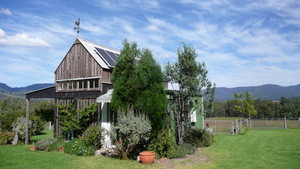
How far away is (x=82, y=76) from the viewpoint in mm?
16281

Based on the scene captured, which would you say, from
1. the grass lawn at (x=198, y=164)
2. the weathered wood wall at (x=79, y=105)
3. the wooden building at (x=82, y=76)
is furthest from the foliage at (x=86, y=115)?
the grass lawn at (x=198, y=164)

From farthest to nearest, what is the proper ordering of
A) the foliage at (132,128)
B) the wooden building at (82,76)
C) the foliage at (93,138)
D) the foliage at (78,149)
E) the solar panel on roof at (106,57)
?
the solar panel on roof at (106,57)
the wooden building at (82,76)
the foliage at (93,138)
the foliage at (78,149)
the foliage at (132,128)

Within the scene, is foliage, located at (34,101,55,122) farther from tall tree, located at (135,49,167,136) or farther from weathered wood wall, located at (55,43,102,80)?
tall tree, located at (135,49,167,136)

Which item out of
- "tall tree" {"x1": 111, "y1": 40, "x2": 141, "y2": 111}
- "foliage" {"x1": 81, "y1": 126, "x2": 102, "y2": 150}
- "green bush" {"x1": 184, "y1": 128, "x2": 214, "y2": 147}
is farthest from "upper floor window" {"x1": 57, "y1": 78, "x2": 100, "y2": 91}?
"green bush" {"x1": 184, "y1": 128, "x2": 214, "y2": 147}

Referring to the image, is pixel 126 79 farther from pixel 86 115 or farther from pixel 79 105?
pixel 79 105

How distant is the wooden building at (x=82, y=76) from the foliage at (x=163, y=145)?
5010mm

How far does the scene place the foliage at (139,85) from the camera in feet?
38.2

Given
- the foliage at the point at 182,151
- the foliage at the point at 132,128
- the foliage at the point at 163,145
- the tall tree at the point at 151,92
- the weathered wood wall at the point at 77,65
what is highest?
the weathered wood wall at the point at 77,65

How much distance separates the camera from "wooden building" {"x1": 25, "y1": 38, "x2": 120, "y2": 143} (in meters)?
15.5

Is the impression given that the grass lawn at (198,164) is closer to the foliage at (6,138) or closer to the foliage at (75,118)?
the foliage at (75,118)

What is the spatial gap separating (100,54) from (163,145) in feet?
A: 27.8

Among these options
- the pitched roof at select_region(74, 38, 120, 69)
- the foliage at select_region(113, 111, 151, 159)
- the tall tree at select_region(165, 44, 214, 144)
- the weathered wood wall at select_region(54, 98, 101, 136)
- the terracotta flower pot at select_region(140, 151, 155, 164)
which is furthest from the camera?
the pitched roof at select_region(74, 38, 120, 69)

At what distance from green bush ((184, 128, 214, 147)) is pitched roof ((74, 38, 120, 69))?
25.4 ft

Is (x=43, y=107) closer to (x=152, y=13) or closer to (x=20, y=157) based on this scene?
(x=20, y=157)
